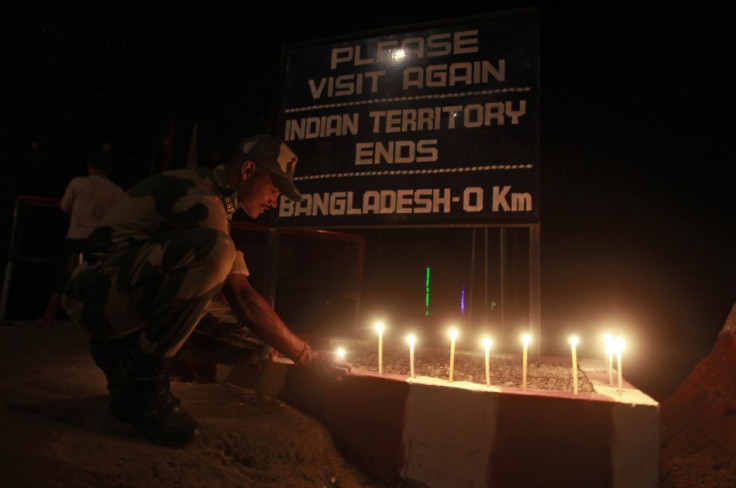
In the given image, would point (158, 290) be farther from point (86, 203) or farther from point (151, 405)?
point (86, 203)

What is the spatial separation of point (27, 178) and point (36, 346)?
12.9 ft

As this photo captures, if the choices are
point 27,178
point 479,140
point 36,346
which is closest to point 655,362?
point 479,140

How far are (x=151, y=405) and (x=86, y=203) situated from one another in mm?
3535

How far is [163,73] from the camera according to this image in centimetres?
730

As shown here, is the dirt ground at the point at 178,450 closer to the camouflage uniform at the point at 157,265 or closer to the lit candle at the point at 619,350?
the camouflage uniform at the point at 157,265

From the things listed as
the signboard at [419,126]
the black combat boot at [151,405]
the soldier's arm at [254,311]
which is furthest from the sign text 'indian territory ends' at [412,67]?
the black combat boot at [151,405]

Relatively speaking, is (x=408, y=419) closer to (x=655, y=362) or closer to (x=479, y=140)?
(x=479, y=140)

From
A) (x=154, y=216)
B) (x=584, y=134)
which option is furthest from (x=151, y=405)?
(x=584, y=134)

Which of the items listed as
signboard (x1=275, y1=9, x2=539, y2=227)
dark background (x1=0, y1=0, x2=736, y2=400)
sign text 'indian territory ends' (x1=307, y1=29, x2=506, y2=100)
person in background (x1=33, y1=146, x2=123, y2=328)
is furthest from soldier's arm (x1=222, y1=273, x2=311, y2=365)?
dark background (x1=0, y1=0, x2=736, y2=400)

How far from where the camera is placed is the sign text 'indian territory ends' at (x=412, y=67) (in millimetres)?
3842

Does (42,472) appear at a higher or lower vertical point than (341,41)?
lower

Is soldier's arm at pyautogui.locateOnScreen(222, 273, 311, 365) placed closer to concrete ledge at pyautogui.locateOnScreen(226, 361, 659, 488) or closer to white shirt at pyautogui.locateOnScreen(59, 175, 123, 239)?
concrete ledge at pyautogui.locateOnScreen(226, 361, 659, 488)

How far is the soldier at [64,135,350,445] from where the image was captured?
81.4 inches

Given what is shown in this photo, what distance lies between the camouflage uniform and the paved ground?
1.28ft
